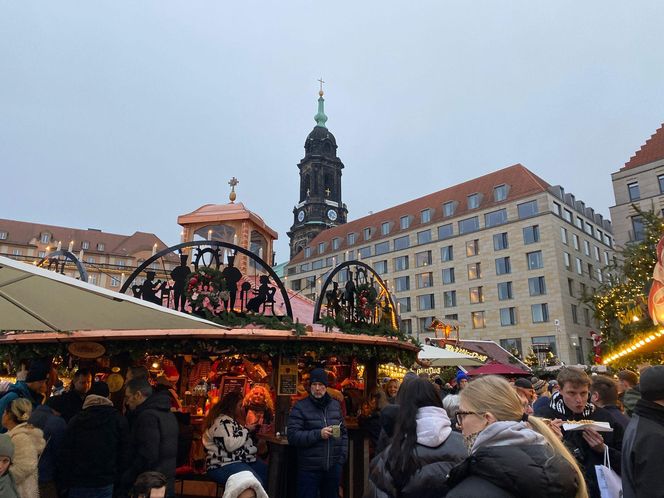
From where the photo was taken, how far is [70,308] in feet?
15.5

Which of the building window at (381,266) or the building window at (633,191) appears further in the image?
the building window at (381,266)

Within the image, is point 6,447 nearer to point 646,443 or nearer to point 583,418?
point 646,443

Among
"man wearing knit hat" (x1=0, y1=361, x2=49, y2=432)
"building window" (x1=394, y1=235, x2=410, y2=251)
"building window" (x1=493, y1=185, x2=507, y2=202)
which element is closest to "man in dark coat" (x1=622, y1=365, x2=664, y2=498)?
"man wearing knit hat" (x1=0, y1=361, x2=49, y2=432)

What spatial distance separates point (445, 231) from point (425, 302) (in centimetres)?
823

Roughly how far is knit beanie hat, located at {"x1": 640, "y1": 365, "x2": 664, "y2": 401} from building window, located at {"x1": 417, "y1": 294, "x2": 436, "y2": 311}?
148ft

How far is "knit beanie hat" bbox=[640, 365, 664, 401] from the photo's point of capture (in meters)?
2.82

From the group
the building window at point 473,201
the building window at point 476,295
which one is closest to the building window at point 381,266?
the building window at point 476,295

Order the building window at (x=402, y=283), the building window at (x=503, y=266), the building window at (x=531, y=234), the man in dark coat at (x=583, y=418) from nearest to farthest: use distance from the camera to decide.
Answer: the man in dark coat at (x=583, y=418) < the building window at (x=531, y=234) < the building window at (x=503, y=266) < the building window at (x=402, y=283)

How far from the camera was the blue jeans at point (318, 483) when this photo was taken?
514 centimetres

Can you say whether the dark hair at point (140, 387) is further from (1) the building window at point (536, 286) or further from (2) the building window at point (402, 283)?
(2) the building window at point (402, 283)

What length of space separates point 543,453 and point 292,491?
506cm

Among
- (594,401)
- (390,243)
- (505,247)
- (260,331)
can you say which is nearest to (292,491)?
(260,331)

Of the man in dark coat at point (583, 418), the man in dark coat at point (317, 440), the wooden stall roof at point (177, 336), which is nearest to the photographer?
the man in dark coat at point (583, 418)

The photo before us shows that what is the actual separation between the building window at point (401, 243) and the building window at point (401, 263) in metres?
1.23
